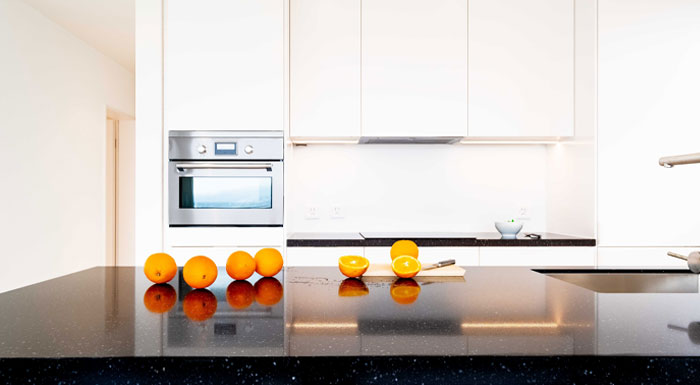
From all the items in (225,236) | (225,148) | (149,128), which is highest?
(149,128)

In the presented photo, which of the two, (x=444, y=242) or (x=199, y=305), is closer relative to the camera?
(x=199, y=305)

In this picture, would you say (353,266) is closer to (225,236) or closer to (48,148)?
(225,236)

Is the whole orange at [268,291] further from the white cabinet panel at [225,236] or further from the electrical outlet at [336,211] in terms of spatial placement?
the electrical outlet at [336,211]

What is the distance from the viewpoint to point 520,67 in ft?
10.2

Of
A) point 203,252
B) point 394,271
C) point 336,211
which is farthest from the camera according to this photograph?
point 336,211

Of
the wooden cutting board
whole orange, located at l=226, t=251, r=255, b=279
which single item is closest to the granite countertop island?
whole orange, located at l=226, t=251, r=255, b=279

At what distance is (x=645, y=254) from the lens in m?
2.89

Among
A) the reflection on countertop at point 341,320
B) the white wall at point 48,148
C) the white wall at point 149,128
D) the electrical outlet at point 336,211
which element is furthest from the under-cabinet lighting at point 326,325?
the white wall at point 48,148

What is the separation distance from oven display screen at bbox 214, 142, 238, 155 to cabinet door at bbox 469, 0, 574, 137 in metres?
1.43

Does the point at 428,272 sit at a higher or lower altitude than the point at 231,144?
lower

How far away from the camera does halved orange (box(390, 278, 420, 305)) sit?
3.53ft

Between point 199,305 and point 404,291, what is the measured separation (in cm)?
47

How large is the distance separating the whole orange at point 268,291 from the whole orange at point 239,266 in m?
0.04

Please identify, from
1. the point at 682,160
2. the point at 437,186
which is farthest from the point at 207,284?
the point at 437,186
